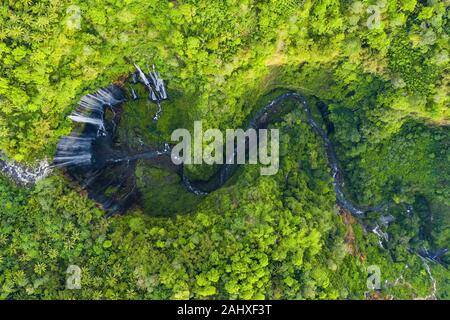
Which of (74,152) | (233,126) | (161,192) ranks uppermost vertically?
(233,126)

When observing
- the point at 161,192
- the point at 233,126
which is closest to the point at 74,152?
the point at 161,192

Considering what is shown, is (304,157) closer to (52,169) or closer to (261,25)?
(261,25)

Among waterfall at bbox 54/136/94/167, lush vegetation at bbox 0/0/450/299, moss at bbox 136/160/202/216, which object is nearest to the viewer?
lush vegetation at bbox 0/0/450/299

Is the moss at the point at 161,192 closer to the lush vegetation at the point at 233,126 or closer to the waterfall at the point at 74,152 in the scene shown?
the lush vegetation at the point at 233,126

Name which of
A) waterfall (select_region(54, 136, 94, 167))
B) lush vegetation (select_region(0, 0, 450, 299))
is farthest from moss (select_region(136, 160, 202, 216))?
waterfall (select_region(54, 136, 94, 167))

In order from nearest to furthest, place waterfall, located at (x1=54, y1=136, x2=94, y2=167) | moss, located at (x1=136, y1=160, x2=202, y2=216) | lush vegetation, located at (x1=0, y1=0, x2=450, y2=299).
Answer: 1. lush vegetation, located at (x1=0, y1=0, x2=450, y2=299)
2. waterfall, located at (x1=54, y1=136, x2=94, y2=167)
3. moss, located at (x1=136, y1=160, x2=202, y2=216)

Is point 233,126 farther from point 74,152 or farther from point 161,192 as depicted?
point 74,152

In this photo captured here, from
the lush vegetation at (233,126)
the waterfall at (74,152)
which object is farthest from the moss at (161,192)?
the waterfall at (74,152)

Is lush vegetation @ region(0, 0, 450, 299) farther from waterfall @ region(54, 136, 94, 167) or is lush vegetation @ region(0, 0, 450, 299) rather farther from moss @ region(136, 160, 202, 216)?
waterfall @ region(54, 136, 94, 167)
